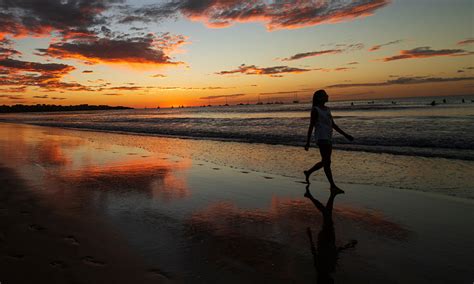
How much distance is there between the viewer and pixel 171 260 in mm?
3646

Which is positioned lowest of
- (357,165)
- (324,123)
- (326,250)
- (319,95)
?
(357,165)

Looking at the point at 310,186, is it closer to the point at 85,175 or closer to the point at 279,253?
the point at 279,253

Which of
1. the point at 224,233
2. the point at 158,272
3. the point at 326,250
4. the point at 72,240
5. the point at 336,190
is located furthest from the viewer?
the point at 336,190

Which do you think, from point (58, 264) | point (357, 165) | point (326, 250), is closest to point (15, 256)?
point (58, 264)

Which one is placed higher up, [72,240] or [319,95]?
[319,95]

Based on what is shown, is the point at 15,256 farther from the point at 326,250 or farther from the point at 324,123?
the point at 324,123

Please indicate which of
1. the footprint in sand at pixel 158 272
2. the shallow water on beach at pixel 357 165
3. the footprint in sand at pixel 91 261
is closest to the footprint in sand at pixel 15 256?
the footprint in sand at pixel 91 261

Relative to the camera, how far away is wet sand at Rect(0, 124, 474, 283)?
3.39 m

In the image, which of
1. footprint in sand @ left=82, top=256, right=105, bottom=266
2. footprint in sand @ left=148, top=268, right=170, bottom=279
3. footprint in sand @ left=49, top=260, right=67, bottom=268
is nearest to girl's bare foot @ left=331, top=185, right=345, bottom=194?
footprint in sand @ left=148, top=268, right=170, bottom=279

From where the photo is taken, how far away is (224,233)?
458 centimetres

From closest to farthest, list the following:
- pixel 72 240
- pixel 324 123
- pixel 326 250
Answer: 1. pixel 326 250
2. pixel 72 240
3. pixel 324 123

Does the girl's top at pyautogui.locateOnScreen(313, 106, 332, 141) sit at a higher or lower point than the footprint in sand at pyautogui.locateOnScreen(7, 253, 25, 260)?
higher

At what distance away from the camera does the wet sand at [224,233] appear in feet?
11.1

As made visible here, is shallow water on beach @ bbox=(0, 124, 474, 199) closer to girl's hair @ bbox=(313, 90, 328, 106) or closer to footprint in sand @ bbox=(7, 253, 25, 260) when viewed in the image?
girl's hair @ bbox=(313, 90, 328, 106)
